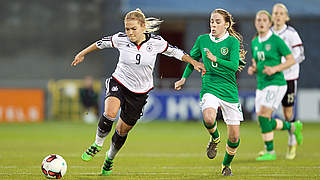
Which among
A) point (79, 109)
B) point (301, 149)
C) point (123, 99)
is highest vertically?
point (123, 99)

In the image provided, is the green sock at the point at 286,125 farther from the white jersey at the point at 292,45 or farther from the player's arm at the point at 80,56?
the player's arm at the point at 80,56

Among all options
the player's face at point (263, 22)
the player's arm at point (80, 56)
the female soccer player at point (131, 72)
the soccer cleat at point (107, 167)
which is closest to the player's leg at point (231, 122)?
→ the female soccer player at point (131, 72)

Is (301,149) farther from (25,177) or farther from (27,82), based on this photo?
(27,82)

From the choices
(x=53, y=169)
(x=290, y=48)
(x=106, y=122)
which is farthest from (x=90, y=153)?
(x=290, y=48)

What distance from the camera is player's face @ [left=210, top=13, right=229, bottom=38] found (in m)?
9.41

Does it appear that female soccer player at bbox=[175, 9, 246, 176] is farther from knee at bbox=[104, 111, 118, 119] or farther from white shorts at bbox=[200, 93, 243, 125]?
knee at bbox=[104, 111, 118, 119]

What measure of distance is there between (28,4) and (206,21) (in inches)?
294

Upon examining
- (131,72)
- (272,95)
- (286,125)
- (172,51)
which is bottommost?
(286,125)

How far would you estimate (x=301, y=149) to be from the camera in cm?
1430

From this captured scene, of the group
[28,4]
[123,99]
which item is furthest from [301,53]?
[28,4]

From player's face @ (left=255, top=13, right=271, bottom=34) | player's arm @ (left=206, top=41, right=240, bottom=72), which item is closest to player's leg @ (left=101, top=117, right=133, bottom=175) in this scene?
player's arm @ (left=206, top=41, right=240, bottom=72)

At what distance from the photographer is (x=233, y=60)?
929 centimetres

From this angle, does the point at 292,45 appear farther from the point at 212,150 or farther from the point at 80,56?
the point at 80,56

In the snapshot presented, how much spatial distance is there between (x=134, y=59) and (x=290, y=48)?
4.40 meters
